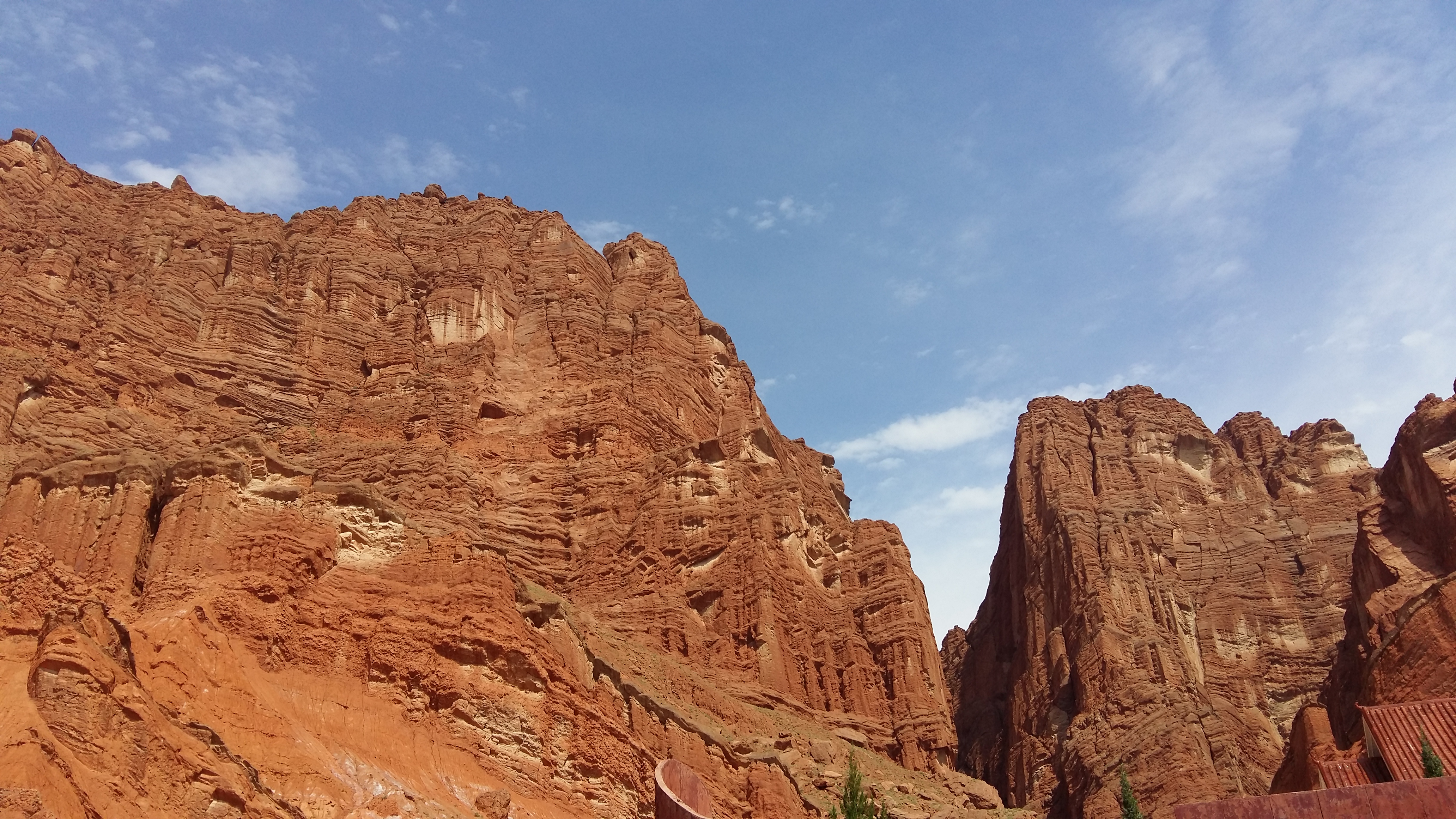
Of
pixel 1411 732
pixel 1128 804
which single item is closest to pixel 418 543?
pixel 1411 732

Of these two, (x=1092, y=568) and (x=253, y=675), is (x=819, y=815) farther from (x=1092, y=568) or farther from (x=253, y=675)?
(x=1092, y=568)

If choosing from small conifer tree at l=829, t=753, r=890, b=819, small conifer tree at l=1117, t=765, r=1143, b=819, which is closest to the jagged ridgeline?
small conifer tree at l=1117, t=765, r=1143, b=819

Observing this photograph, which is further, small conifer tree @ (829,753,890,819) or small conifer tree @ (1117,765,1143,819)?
small conifer tree @ (1117,765,1143,819)

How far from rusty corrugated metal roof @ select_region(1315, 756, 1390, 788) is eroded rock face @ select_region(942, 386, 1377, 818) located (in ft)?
111

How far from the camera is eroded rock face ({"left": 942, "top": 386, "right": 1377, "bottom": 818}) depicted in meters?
75.7

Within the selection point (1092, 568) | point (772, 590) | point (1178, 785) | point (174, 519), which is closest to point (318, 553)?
point (174, 519)

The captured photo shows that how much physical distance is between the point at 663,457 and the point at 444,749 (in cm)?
3379

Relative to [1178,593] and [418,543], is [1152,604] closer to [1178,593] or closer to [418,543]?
[1178,593]

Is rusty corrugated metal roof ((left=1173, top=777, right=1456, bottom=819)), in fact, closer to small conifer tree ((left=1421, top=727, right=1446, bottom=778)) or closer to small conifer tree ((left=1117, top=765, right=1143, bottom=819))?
Result: small conifer tree ((left=1421, top=727, right=1446, bottom=778))

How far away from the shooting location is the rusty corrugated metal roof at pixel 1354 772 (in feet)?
117

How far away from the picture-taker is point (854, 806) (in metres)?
41.1

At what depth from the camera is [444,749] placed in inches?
1513

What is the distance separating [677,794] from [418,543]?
24029mm

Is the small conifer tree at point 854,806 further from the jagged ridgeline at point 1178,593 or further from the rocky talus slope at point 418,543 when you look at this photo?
the jagged ridgeline at point 1178,593
